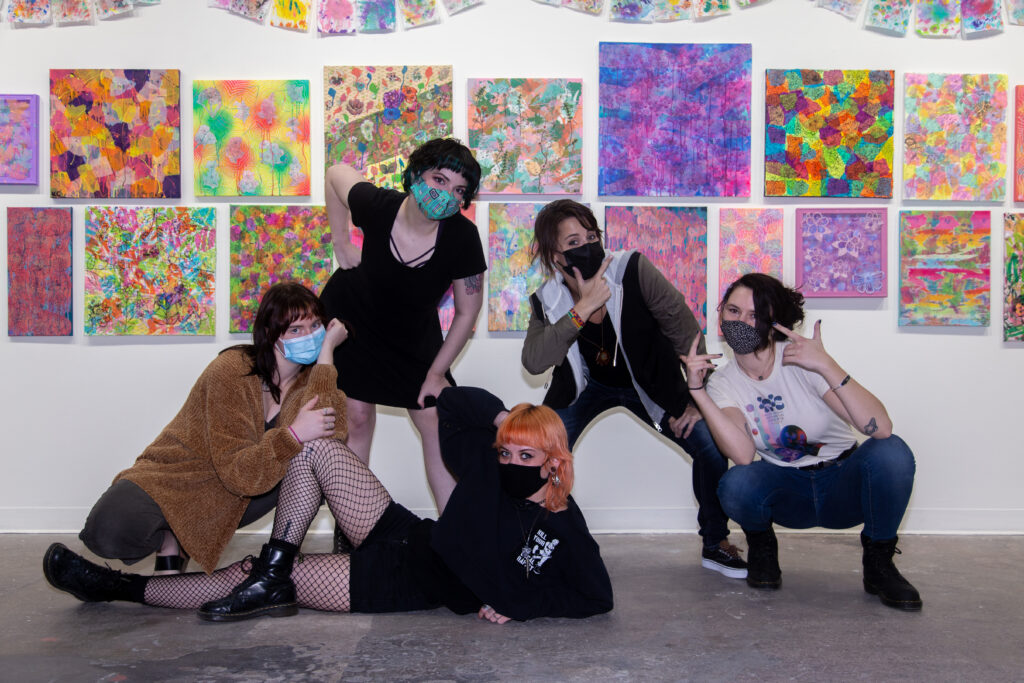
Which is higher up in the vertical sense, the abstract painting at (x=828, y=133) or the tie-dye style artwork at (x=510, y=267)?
the abstract painting at (x=828, y=133)

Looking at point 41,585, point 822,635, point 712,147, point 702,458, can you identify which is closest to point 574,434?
point 702,458

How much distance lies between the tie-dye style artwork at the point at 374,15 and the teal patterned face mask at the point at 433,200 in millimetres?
1183

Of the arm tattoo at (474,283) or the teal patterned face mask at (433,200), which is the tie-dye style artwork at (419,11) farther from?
the arm tattoo at (474,283)

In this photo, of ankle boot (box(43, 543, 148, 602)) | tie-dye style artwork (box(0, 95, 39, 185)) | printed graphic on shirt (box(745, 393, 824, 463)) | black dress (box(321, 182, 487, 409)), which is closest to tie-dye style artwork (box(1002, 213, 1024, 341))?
printed graphic on shirt (box(745, 393, 824, 463))

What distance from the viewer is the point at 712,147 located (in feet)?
11.8

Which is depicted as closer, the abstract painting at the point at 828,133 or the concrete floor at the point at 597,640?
the concrete floor at the point at 597,640

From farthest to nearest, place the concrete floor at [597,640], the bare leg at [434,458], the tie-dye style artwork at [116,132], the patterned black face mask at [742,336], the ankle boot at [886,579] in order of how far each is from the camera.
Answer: the tie-dye style artwork at [116,132]
the bare leg at [434,458]
the patterned black face mask at [742,336]
the ankle boot at [886,579]
the concrete floor at [597,640]

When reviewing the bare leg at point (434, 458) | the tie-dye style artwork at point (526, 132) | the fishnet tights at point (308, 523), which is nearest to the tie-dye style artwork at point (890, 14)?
the tie-dye style artwork at point (526, 132)

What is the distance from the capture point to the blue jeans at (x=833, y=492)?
2.50m

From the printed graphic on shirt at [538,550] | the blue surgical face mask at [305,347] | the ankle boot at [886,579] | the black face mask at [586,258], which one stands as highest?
the black face mask at [586,258]

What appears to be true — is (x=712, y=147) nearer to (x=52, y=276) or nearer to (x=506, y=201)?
(x=506, y=201)

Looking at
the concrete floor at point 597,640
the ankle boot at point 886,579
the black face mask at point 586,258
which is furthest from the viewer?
the black face mask at point 586,258

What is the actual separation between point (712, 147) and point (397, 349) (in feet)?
5.43

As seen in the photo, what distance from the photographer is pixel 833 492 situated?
8.60ft
